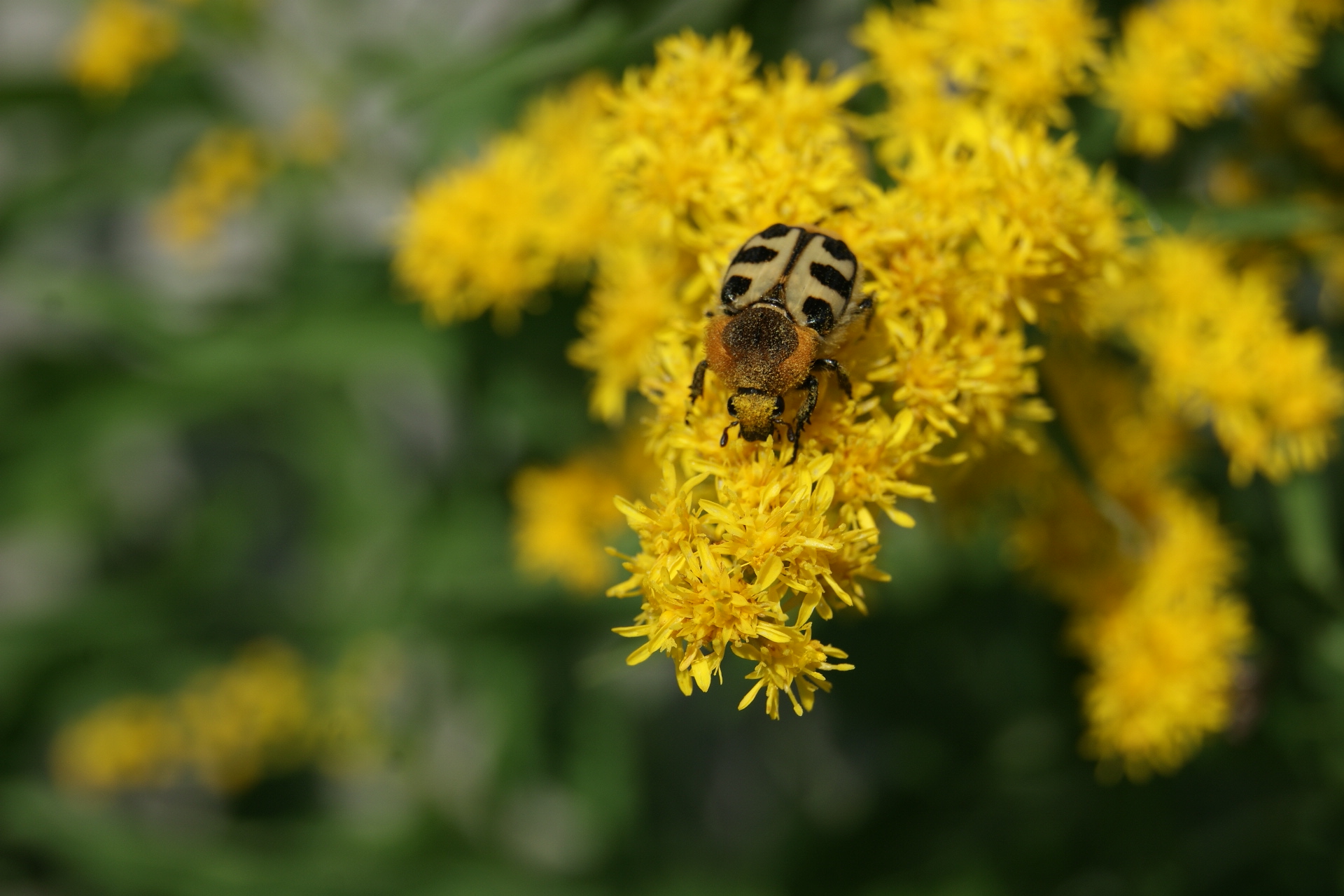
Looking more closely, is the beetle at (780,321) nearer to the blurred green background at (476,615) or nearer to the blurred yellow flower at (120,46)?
the blurred green background at (476,615)

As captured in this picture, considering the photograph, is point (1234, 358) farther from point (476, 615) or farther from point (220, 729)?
point (220, 729)

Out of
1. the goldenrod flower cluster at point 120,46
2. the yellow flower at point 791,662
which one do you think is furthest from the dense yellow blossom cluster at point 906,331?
the goldenrod flower cluster at point 120,46

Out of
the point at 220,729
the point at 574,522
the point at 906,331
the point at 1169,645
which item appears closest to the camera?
the point at 906,331

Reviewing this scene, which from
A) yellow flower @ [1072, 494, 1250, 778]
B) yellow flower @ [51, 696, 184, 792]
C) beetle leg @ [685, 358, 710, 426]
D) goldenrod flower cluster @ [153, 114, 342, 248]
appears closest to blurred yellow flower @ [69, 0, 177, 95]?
goldenrod flower cluster @ [153, 114, 342, 248]

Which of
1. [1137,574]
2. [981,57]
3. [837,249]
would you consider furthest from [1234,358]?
[837,249]

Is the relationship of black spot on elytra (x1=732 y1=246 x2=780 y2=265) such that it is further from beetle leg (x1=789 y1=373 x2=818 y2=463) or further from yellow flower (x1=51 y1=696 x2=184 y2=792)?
yellow flower (x1=51 y1=696 x2=184 y2=792)

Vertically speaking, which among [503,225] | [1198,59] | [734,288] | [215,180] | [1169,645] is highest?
[215,180]
